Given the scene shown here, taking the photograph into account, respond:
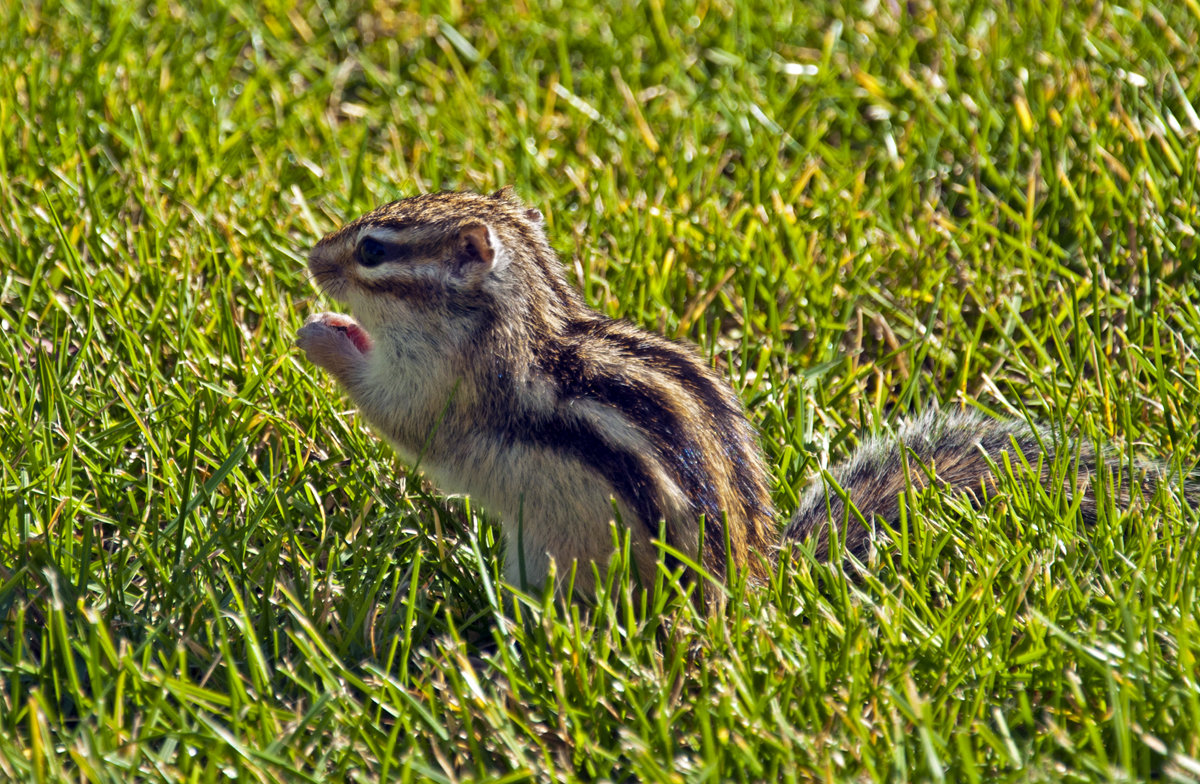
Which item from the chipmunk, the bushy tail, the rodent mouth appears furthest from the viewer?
the rodent mouth

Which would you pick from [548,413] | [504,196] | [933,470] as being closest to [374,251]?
[504,196]

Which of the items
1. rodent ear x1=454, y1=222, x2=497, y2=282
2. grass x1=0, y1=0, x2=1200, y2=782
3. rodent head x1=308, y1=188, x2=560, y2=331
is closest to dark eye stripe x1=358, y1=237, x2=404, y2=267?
rodent head x1=308, y1=188, x2=560, y2=331

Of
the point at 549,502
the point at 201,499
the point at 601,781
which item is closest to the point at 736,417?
the point at 549,502

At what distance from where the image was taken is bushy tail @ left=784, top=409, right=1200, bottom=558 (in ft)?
11.5

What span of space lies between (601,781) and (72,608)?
4.70ft

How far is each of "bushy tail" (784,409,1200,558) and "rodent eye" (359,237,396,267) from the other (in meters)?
1.42

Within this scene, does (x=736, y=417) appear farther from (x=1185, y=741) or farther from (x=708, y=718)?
(x=1185, y=741)

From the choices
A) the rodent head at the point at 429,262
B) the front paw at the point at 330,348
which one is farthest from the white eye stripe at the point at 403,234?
the front paw at the point at 330,348

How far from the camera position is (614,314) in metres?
4.58

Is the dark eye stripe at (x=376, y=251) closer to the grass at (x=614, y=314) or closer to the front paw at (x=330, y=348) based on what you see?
the front paw at (x=330, y=348)

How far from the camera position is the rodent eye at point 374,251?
378 cm

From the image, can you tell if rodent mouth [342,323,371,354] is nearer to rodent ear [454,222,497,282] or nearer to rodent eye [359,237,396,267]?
rodent eye [359,237,396,267]

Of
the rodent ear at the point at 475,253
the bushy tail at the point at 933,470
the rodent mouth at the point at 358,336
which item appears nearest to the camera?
the bushy tail at the point at 933,470

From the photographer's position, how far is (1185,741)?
2646mm
